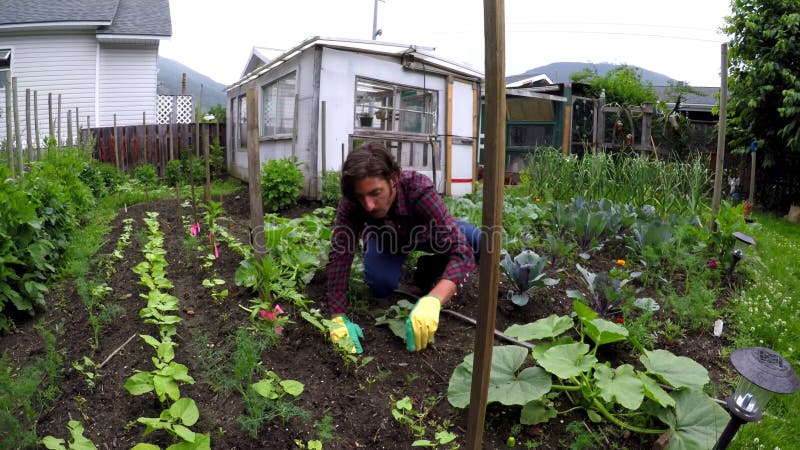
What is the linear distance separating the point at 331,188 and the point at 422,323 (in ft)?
14.2

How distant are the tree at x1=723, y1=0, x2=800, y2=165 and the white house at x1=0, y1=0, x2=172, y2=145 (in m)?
12.0

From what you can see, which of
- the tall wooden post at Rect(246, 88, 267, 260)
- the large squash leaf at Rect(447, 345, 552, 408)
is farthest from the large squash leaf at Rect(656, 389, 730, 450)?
the tall wooden post at Rect(246, 88, 267, 260)

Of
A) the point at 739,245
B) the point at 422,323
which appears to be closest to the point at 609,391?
the point at 422,323

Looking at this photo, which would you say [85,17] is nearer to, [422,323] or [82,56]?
[82,56]

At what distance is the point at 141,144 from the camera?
35.2ft

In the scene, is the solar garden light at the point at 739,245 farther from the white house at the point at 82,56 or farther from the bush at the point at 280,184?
the white house at the point at 82,56

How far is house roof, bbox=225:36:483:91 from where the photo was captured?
6509mm

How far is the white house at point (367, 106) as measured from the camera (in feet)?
21.9

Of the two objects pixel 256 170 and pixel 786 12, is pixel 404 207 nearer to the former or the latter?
pixel 256 170

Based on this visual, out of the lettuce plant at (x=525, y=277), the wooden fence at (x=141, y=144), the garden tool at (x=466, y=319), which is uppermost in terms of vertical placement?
the wooden fence at (x=141, y=144)

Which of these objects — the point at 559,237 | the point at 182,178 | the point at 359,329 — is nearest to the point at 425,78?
the point at 559,237

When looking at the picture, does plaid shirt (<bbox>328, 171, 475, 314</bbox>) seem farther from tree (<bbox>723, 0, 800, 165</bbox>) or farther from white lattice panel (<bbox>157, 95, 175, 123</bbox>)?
white lattice panel (<bbox>157, 95, 175, 123</bbox>)

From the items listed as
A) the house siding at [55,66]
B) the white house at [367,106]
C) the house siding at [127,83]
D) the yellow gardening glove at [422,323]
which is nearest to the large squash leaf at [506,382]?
the yellow gardening glove at [422,323]

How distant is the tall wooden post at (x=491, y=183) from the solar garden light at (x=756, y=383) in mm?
851
